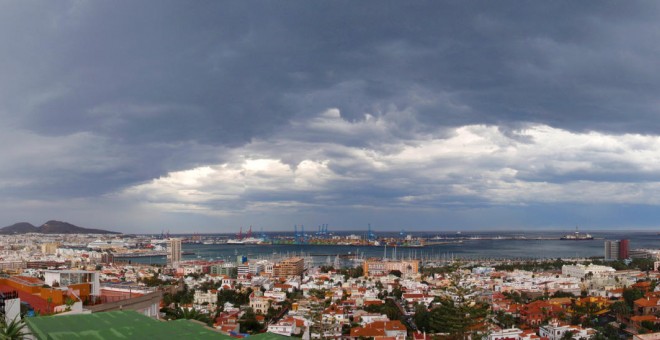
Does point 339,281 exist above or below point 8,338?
below

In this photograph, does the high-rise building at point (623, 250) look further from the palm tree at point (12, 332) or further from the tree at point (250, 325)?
the palm tree at point (12, 332)

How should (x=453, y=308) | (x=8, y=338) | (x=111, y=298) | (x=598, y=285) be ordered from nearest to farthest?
1. (x=8, y=338)
2. (x=111, y=298)
3. (x=453, y=308)
4. (x=598, y=285)

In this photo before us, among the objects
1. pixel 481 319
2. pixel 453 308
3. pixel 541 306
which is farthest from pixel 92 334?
pixel 541 306

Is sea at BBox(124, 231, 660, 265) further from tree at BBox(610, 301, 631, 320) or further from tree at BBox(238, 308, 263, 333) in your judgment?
tree at BBox(238, 308, 263, 333)

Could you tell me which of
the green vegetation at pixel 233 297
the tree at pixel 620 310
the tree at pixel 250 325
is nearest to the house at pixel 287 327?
the tree at pixel 250 325

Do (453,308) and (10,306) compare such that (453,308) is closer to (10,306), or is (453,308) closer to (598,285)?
(10,306)

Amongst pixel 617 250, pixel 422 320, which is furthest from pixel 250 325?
pixel 617 250

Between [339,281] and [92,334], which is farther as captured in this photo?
[339,281]

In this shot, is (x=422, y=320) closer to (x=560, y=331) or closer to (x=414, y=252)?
(x=560, y=331)
